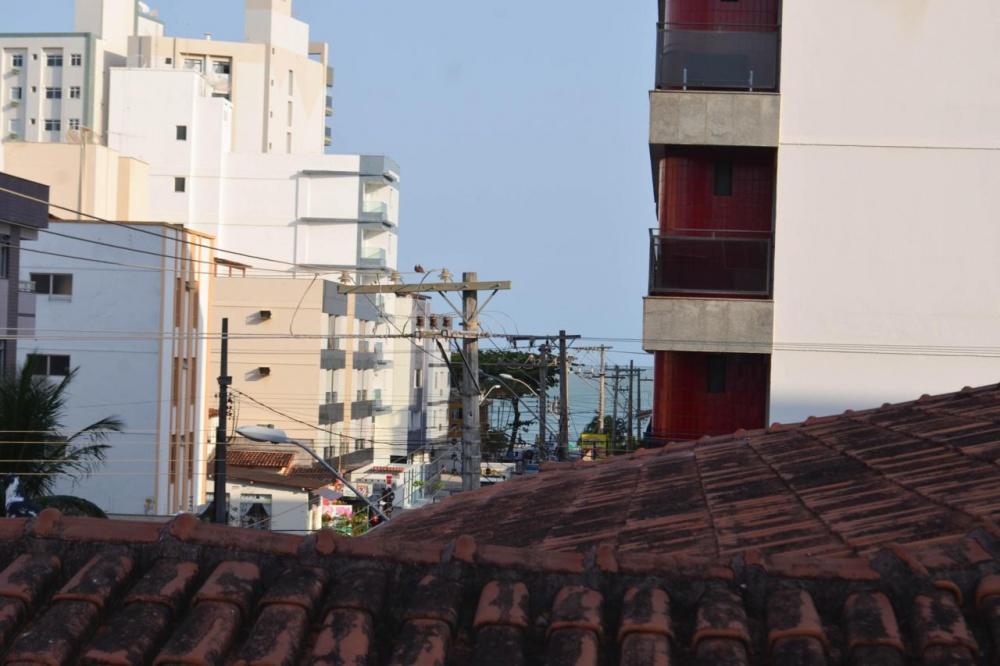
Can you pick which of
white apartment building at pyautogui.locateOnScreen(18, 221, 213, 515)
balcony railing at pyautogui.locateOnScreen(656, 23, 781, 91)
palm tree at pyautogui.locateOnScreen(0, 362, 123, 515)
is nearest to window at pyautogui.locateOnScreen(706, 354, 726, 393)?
balcony railing at pyautogui.locateOnScreen(656, 23, 781, 91)

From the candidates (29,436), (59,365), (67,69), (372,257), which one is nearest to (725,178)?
(29,436)

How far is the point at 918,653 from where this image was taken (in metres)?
4.08

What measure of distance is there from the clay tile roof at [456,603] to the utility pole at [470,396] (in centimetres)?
1840

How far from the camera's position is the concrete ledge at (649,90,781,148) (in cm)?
1881

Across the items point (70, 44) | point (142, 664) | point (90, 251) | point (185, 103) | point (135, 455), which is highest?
point (70, 44)

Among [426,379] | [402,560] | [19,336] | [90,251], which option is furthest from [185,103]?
[402,560]

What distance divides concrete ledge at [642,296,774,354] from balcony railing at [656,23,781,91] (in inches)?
130

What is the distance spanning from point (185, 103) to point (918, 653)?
76.2 meters

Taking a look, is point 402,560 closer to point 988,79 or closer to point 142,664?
point 142,664

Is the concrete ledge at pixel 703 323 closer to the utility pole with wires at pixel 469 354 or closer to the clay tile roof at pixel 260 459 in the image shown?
the utility pole with wires at pixel 469 354

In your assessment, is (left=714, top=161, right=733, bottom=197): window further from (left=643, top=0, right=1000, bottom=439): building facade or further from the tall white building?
the tall white building

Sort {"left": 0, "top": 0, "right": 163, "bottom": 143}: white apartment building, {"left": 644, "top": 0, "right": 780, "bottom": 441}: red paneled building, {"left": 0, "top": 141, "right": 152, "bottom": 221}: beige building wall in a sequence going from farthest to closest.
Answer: {"left": 0, "top": 0, "right": 163, "bottom": 143}: white apartment building → {"left": 0, "top": 141, "right": 152, "bottom": 221}: beige building wall → {"left": 644, "top": 0, "right": 780, "bottom": 441}: red paneled building

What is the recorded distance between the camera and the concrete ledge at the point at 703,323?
60.3ft

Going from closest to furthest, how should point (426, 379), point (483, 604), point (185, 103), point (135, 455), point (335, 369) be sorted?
point (483, 604)
point (135, 455)
point (335, 369)
point (185, 103)
point (426, 379)
